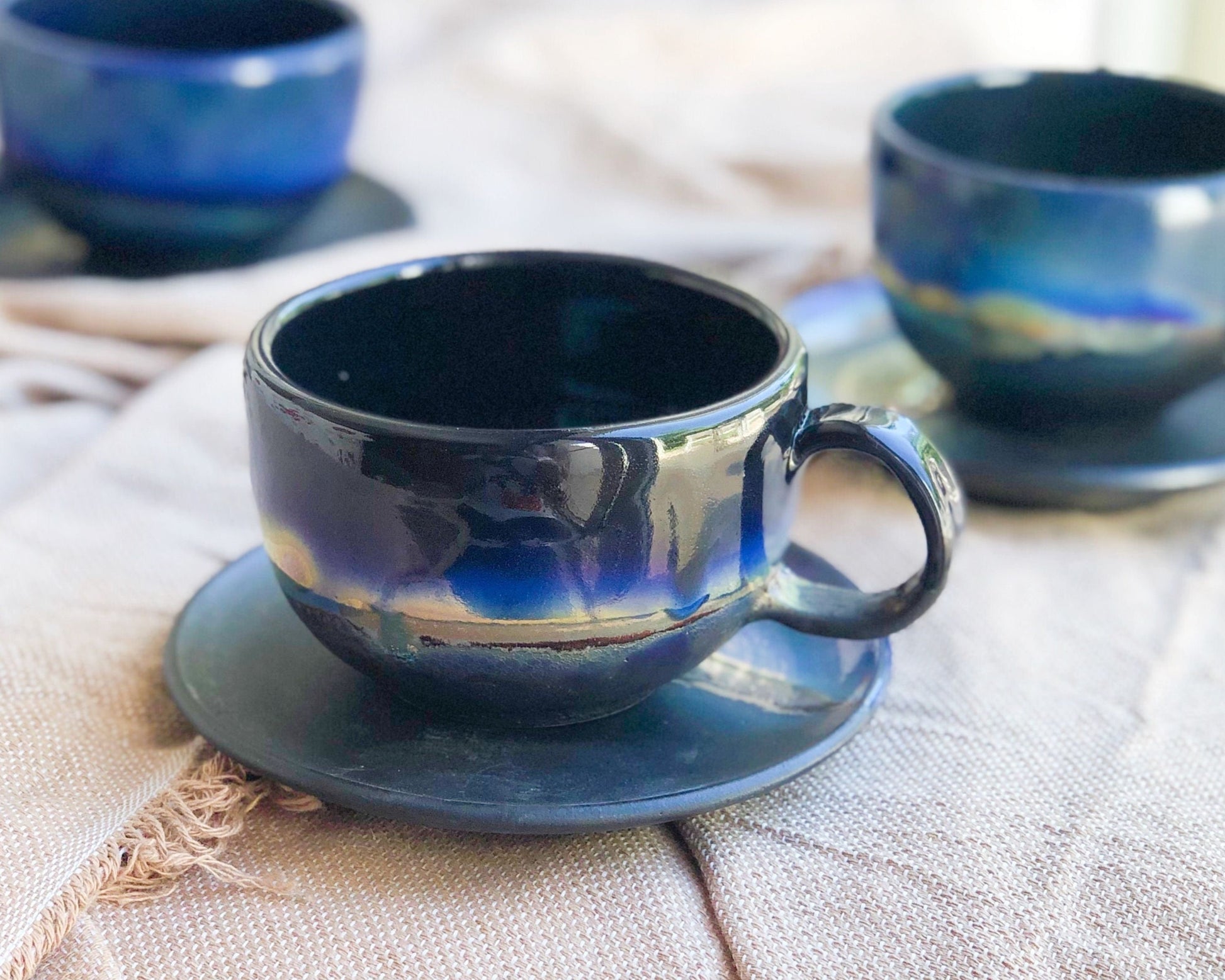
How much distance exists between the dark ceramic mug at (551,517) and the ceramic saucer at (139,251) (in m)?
0.34

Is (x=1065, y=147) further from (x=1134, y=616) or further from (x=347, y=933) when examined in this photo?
(x=347, y=933)

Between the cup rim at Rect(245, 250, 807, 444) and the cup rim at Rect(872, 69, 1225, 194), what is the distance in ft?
0.58

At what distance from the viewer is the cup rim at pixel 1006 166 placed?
1.97ft

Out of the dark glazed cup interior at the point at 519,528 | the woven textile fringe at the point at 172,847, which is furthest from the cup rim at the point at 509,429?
the woven textile fringe at the point at 172,847

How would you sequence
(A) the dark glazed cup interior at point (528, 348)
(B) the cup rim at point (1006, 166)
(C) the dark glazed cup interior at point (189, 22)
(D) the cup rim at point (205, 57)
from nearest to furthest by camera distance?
(A) the dark glazed cup interior at point (528, 348), (B) the cup rim at point (1006, 166), (D) the cup rim at point (205, 57), (C) the dark glazed cup interior at point (189, 22)

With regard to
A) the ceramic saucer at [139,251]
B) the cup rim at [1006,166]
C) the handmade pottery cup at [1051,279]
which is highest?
the cup rim at [1006,166]

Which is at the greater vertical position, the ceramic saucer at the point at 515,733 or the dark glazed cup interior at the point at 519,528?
the dark glazed cup interior at the point at 519,528

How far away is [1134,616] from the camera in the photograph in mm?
569

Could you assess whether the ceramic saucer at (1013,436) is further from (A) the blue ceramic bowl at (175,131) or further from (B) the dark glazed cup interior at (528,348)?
(A) the blue ceramic bowl at (175,131)

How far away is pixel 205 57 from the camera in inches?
29.2

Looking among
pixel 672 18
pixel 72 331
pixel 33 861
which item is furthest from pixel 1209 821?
pixel 672 18

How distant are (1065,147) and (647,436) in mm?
491

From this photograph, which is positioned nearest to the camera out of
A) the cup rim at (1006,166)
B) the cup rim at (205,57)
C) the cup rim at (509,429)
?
the cup rim at (509,429)

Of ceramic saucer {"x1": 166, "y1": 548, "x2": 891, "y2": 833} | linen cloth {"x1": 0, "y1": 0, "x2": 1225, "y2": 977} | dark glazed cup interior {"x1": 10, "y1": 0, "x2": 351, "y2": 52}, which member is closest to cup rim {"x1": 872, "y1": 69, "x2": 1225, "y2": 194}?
linen cloth {"x1": 0, "y1": 0, "x2": 1225, "y2": 977}
